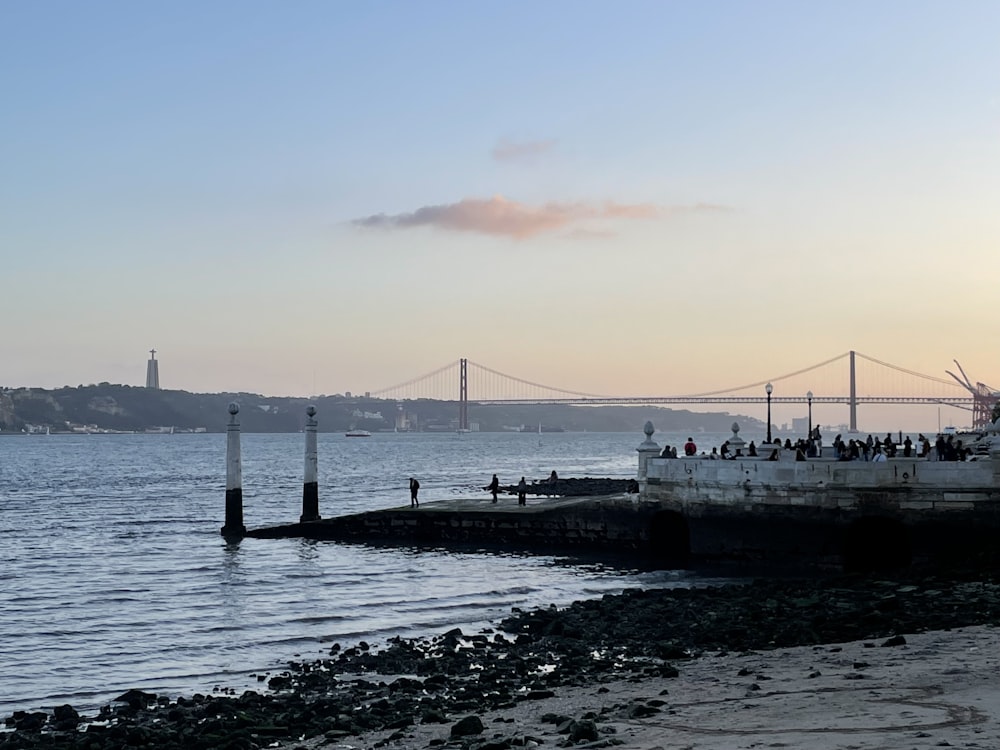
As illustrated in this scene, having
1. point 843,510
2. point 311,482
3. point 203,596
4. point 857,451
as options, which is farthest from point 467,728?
point 311,482

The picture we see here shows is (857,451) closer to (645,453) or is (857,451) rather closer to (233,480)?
(645,453)

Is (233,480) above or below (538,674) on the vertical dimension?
above

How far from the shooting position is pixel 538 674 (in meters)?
16.4

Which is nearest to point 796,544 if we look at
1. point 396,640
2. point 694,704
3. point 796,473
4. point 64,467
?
point 796,473

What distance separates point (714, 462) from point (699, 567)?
8.08ft

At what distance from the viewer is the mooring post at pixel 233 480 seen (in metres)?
36.5

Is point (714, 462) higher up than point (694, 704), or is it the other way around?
point (714, 462)

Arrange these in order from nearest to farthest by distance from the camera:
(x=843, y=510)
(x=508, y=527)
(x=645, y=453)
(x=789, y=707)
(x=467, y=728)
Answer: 1. (x=789, y=707)
2. (x=467, y=728)
3. (x=843, y=510)
4. (x=645, y=453)
5. (x=508, y=527)

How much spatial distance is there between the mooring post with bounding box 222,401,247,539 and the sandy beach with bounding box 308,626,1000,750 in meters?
23.1

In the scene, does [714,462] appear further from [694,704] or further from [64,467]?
[64,467]

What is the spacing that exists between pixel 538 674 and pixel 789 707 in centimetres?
517

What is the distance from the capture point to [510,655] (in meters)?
18.1

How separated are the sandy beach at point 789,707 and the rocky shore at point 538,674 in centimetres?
6

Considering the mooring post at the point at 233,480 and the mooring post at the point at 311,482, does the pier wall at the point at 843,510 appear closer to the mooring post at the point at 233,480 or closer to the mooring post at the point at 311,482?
the mooring post at the point at 311,482
